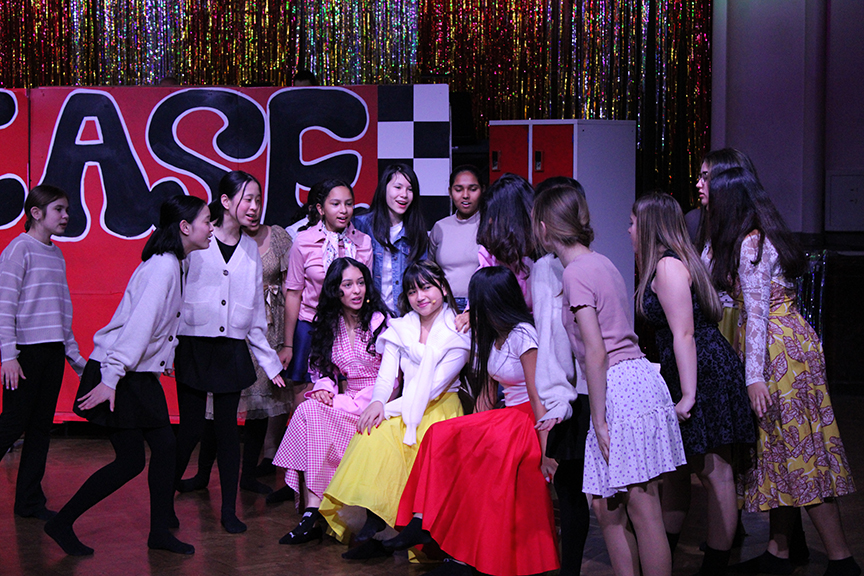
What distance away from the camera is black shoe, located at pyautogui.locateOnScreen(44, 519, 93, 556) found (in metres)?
3.16

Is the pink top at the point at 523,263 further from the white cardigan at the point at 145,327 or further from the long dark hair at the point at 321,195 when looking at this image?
the white cardigan at the point at 145,327

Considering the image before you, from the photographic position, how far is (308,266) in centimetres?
380

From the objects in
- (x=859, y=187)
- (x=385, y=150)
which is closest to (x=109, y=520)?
(x=385, y=150)

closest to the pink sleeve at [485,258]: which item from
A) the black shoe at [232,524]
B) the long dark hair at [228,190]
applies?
the long dark hair at [228,190]

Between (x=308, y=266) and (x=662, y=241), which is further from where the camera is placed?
(x=308, y=266)

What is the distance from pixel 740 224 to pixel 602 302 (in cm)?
78

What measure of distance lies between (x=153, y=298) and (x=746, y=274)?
1.99m

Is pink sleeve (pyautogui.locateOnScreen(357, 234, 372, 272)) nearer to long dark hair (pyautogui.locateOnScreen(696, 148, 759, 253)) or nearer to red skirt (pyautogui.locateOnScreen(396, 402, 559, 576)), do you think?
red skirt (pyautogui.locateOnScreen(396, 402, 559, 576))

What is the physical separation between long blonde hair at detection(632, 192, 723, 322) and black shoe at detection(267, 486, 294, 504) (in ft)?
6.25

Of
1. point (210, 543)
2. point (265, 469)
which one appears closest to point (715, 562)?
point (210, 543)

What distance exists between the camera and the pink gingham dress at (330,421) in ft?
11.0

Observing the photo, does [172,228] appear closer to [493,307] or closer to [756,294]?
[493,307]

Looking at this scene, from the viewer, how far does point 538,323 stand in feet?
8.81

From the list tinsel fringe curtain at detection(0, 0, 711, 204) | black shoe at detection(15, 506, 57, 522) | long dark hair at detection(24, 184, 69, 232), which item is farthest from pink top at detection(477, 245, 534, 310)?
tinsel fringe curtain at detection(0, 0, 711, 204)
